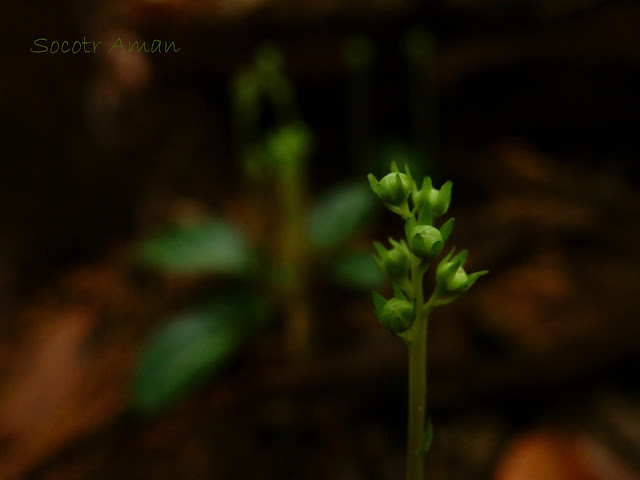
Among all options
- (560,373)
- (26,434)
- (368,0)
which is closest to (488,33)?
(368,0)

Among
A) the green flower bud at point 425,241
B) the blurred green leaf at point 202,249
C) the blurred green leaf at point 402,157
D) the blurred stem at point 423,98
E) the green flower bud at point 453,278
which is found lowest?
the blurred green leaf at point 202,249

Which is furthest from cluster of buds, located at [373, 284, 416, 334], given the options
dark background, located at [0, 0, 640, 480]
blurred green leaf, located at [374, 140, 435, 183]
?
blurred green leaf, located at [374, 140, 435, 183]

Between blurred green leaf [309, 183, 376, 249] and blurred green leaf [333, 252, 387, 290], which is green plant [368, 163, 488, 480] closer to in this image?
blurred green leaf [333, 252, 387, 290]

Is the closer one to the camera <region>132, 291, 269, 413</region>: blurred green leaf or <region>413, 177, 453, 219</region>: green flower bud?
<region>413, 177, 453, 219</region>: green flower bud

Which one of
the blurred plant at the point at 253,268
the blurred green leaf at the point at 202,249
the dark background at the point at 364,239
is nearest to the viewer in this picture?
the dark background at the point at 364,239

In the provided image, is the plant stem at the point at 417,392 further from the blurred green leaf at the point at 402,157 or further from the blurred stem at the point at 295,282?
the blurred green leaf at the point at 402,157

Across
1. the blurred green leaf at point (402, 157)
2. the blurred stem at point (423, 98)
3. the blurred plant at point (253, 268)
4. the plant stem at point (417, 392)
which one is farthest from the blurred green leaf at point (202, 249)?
the plant stem at point (417, 392)

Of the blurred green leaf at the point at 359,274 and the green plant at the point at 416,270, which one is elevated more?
the green plant at the point at 416,270

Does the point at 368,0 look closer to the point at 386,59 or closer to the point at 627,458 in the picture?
the point at 386,59
